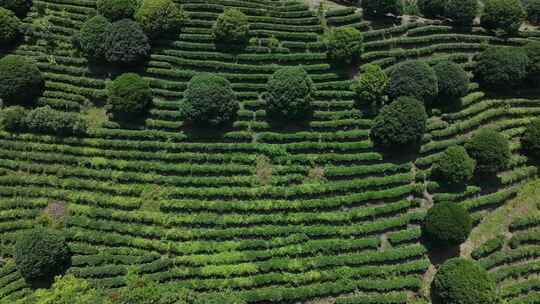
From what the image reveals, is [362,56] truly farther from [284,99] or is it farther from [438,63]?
[284,99]

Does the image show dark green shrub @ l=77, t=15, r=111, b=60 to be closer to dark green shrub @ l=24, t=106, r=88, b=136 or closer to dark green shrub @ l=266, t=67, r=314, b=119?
dark green shrub @ l=24, t=106, r=88, b=136

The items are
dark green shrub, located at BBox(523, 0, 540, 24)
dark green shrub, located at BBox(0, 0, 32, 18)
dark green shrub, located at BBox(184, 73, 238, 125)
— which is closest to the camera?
Answer: dark green shrub, located at BBox(184, 73, 238, 125)

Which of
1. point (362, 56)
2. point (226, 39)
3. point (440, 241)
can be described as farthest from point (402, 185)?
point (226, 39)

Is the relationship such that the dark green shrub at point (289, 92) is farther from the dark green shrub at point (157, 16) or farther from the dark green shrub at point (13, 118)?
the dark green shrub at point (13, 118)

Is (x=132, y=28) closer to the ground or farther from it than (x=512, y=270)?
farther from it

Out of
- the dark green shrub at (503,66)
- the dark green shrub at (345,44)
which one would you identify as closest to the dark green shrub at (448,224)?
the dark green shrub at (503,66)

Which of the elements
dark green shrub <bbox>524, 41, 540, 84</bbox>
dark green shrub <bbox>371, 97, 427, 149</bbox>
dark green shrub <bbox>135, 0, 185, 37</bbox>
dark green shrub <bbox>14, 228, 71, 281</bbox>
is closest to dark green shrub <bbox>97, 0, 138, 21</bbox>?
dark green shrub <bbox>135, 0, 185, 37</bbox>

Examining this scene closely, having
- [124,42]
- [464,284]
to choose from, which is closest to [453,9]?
[464,284]
